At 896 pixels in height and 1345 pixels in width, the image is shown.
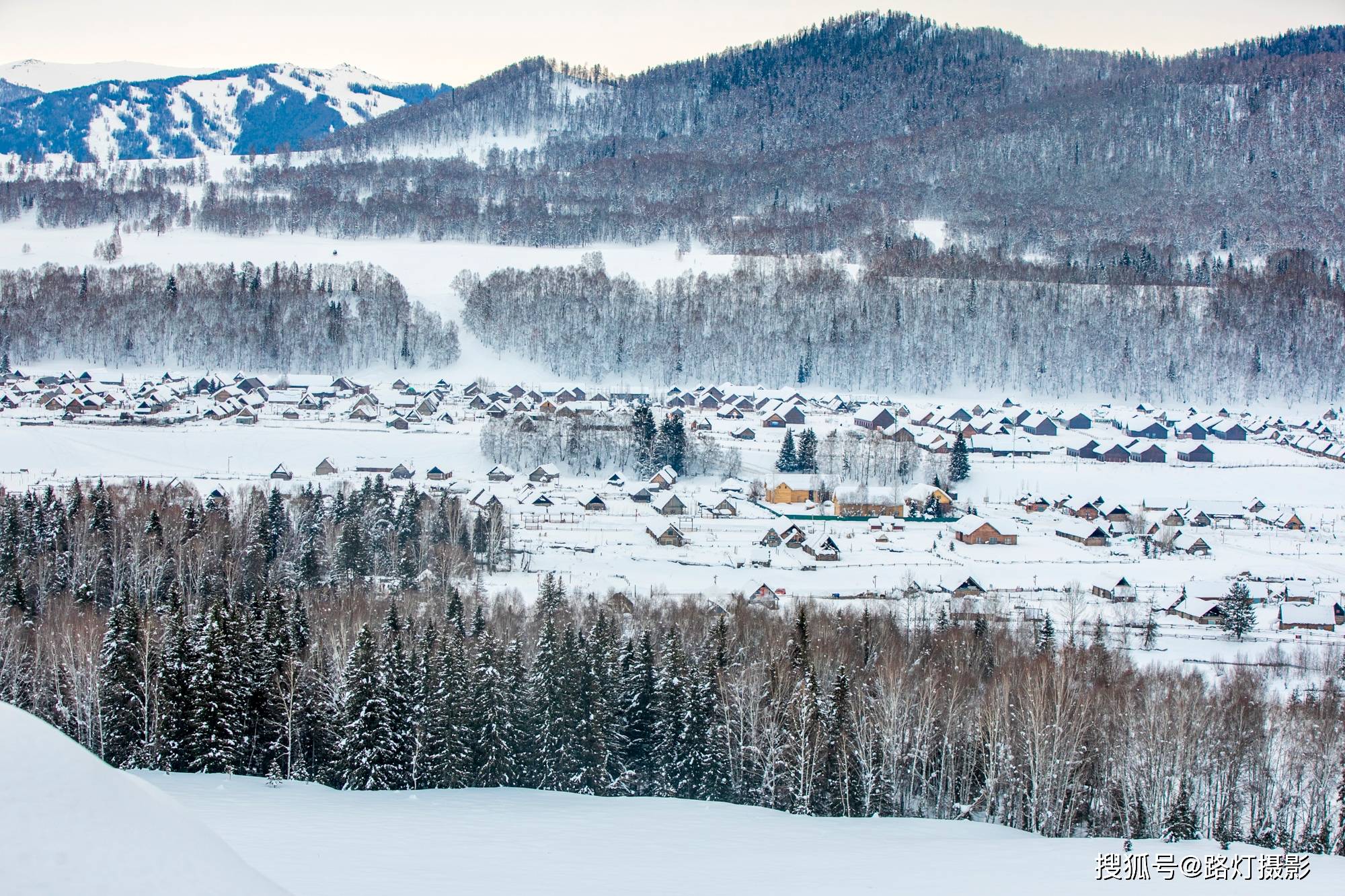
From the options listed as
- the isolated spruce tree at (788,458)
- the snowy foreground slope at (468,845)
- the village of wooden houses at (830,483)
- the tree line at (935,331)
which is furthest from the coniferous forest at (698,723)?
the tree line at (935,331)

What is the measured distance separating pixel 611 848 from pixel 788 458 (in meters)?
39.1

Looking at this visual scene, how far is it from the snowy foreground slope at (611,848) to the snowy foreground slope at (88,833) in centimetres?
445

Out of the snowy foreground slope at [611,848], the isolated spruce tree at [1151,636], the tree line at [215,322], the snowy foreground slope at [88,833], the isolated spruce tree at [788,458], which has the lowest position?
the isolated spruce tree at [1151,636]

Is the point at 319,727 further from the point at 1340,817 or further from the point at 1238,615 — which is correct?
the point at 1238,615

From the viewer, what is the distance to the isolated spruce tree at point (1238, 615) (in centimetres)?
2709

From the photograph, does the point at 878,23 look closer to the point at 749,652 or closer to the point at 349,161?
the point at 349,161

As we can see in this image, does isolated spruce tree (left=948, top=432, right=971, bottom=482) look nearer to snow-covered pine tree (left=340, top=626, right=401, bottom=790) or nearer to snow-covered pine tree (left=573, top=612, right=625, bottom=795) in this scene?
snow-covered pine tree (left=573, top=612, right=625, bottom=795)

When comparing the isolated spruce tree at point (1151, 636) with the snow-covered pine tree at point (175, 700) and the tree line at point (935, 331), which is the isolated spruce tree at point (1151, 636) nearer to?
the snow-covered pine tree at point (175, 700)

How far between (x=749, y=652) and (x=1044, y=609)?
466 inches

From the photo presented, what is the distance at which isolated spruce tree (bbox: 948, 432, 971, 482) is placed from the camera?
4934cm

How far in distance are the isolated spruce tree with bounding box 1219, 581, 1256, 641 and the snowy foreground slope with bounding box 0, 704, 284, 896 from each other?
27.2m

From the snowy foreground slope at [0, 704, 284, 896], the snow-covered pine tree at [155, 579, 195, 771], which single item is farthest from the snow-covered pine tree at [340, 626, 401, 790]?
the snowy foreground slope at [0, 704, 284, 896]

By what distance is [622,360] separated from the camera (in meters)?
86.8

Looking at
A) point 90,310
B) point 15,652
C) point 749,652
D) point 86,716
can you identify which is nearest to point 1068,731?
point 749,652
